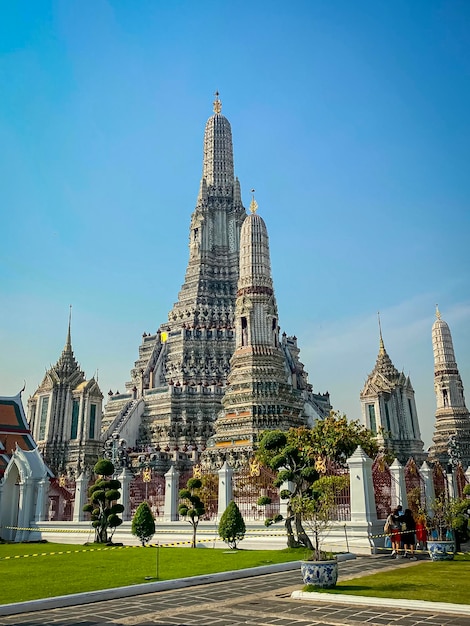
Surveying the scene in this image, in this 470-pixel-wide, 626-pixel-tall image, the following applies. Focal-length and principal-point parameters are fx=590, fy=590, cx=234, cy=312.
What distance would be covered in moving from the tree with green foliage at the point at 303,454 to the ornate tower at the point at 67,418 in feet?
85.9

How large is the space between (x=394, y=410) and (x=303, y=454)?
29220 mm

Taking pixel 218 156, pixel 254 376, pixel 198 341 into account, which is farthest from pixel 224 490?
pixel 218 156

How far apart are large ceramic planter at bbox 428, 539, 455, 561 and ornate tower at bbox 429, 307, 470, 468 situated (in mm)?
34593

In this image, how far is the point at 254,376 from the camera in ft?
125

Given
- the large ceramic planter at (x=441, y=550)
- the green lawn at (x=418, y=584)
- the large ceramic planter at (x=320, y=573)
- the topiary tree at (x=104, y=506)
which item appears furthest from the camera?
the topiary tree at (x=104, y=506)

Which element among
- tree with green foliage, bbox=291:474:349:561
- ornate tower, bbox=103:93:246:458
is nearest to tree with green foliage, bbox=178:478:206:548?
tree with green foliage, bbox=291:474:349:561

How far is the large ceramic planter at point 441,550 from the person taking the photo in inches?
556

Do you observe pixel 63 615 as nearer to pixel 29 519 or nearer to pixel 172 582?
pixel 172 582

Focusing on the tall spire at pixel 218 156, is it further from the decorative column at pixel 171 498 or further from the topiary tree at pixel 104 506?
the topiary tree at pixel 104 506

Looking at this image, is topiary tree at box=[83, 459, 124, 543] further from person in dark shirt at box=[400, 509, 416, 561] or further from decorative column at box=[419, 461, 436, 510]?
decorative column at box=[419, 461, 436, 510]

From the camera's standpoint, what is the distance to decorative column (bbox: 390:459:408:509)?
745 inches

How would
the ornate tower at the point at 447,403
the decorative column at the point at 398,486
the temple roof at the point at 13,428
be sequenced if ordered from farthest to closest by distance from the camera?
the ornate tower at the point at 447,403 < the temple roof at the point at 13,428 < the decorative column at the point at 398,486

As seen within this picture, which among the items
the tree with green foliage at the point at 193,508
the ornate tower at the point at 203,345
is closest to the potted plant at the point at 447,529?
the tree with green foliage at the point at 193,508

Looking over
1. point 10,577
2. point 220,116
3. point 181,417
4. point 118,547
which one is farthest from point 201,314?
point 10,577
